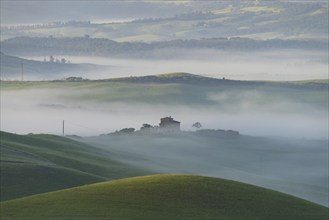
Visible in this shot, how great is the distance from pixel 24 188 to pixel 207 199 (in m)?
25.8

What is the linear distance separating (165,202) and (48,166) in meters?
38.1

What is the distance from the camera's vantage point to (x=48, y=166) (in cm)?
9962

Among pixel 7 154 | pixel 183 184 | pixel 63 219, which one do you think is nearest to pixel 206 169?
pixel 7 154

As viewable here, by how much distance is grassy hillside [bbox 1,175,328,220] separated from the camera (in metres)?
59.0

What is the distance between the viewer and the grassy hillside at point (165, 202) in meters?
59.0

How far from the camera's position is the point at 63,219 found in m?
56.3

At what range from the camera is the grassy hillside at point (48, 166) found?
8944 cm

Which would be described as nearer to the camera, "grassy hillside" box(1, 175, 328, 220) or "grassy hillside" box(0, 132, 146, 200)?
"grassy hillside" box(1, 175, 328, 220)

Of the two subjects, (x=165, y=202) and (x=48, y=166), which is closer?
(x=165, y=202)

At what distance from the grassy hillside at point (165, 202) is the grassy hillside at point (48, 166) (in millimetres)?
18764

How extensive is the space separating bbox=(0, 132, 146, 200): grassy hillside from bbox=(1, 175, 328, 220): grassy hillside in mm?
18764

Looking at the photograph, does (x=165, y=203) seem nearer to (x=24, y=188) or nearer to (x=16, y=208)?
(x=16, y=208)

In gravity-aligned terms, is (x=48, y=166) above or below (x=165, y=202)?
above

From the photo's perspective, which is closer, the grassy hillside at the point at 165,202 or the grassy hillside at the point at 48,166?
the grassy hillside at the point at 165,202
